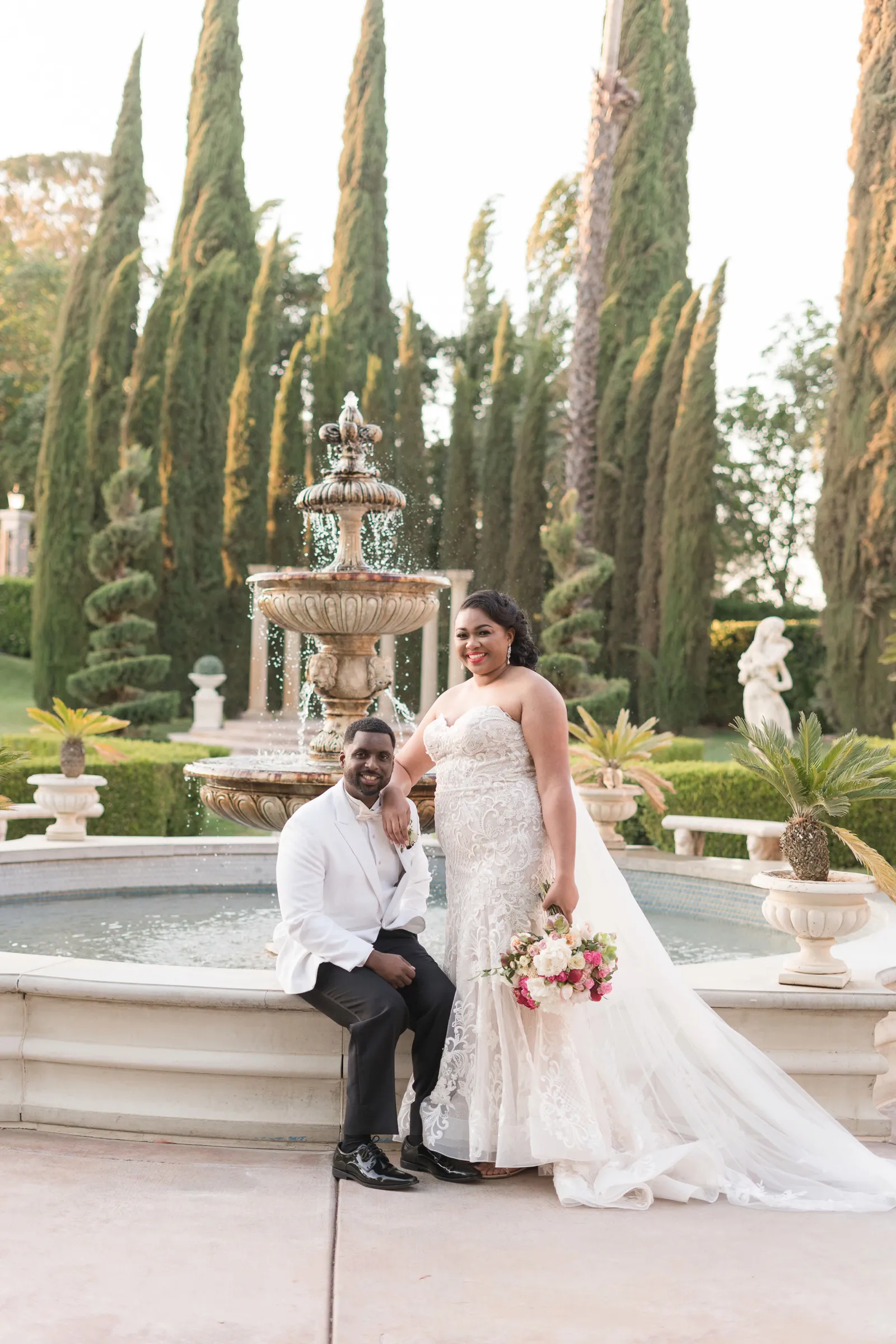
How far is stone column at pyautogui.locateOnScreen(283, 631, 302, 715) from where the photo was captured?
22219 mm

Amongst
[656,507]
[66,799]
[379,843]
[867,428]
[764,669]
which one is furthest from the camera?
[656,507]

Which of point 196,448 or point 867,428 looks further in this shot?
point 196,448

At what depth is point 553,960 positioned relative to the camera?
373cm

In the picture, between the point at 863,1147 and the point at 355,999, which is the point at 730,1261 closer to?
the point at 863,1147

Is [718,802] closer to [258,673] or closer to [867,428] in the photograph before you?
[867,428]

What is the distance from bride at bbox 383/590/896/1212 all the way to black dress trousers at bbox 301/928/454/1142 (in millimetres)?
60

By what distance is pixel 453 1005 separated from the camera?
13.2 ft

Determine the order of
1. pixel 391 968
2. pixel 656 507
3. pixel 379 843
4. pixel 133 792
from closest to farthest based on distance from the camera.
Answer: pixel 391 968
pixel 379 843
pixel 133 792
pixel 656 507

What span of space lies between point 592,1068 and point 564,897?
1.69 feet

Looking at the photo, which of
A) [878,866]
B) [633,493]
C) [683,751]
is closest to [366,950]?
[878,866]

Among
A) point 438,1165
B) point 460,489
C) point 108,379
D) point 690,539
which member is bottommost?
point 438,1165

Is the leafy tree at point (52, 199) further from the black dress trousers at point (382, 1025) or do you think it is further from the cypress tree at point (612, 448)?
the black dress trousers at point (382, 1025)

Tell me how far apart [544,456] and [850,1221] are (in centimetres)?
2039

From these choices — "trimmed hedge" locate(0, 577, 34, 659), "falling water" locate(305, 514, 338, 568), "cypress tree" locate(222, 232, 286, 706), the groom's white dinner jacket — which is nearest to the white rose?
the groom's white dinner jacket
